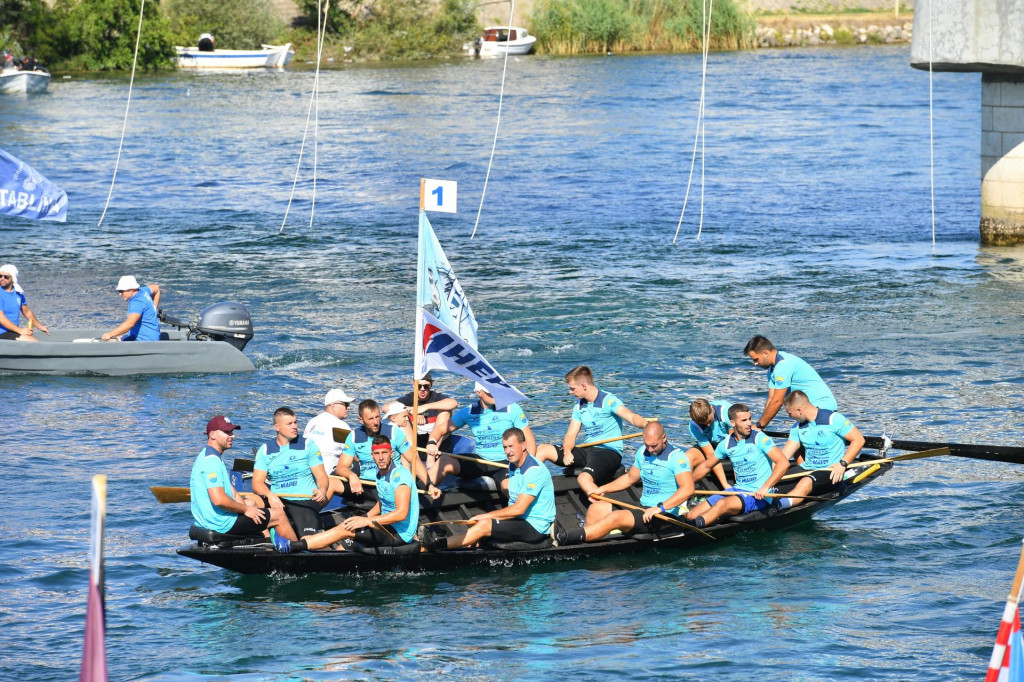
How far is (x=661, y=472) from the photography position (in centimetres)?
1377

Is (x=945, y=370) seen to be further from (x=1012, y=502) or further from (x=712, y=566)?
(x=712, y=566)

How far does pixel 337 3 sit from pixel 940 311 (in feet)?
178

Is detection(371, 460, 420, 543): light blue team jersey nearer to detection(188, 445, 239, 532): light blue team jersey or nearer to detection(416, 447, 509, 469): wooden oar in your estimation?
detection(188, 445, 239, 532): light blue team jersey

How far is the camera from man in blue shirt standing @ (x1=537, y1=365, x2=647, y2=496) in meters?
14.9

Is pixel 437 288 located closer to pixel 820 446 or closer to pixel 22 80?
pixel 820 446

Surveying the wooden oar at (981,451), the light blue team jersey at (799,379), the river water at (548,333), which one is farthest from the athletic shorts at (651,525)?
the wooden oar at (981,451)

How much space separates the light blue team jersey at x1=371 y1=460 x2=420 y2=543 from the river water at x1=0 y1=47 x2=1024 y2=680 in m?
0.57

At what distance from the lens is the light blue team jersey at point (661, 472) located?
13.7 metres

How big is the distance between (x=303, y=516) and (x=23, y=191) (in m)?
10.5

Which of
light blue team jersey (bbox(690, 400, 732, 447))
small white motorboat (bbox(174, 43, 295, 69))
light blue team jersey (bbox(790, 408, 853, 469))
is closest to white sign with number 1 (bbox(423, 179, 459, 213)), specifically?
light blue team jersey (bbox(690, 400, 732, 447))

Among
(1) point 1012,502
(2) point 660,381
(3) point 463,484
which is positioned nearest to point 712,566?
(3) point 463,484

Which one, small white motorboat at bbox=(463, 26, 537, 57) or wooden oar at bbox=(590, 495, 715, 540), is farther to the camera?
small white motorboat at bbox=(463, 26, 537, 57)

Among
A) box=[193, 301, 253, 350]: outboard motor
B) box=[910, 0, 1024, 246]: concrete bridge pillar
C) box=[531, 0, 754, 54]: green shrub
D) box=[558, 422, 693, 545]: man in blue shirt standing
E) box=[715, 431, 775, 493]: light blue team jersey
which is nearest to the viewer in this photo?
box=[558, 422, 693, 545]: man in blue shirt standing

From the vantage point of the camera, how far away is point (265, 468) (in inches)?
532
